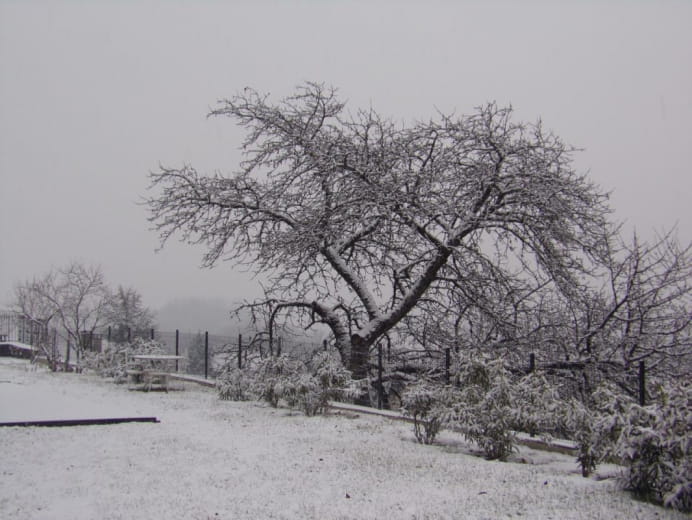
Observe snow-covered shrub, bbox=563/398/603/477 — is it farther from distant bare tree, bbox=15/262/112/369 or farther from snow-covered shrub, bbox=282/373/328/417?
distant bare tree, bbox=15/262/112/369

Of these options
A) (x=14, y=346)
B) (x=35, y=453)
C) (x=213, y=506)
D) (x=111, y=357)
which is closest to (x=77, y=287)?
(x=14, y=346)

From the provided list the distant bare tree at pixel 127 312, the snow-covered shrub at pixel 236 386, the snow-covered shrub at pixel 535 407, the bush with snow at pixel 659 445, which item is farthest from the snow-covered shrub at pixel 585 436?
the distant bare tree at pixel 127 312

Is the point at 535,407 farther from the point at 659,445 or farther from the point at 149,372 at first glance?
the point at 149,372

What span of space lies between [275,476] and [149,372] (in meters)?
9.84

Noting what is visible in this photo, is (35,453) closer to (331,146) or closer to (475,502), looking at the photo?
(475,502)

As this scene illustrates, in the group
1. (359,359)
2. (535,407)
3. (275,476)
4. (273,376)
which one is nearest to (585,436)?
→ (535,407)

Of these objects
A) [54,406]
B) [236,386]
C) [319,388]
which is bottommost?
[54,406]

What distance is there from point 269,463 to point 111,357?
12921 millimetres

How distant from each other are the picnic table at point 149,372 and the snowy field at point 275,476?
5297mm

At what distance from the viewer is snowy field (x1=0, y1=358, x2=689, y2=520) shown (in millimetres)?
5180

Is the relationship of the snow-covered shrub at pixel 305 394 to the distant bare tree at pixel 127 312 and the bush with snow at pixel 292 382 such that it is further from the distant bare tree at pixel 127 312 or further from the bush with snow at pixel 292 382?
the distant bare tree at pixel 127 312

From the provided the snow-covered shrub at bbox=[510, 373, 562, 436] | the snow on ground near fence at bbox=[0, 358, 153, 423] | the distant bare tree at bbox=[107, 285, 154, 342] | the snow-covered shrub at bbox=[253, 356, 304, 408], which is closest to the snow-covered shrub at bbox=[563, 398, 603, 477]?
the snow-covered shrub at bbox=[510, 373, 562, 436]

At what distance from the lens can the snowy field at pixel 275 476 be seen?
5.18 meters

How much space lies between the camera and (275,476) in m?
6.24
